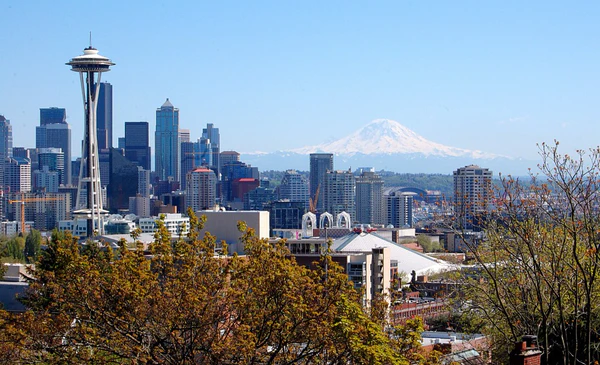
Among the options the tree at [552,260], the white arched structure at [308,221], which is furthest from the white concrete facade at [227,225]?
the white arched structure at [308,221]

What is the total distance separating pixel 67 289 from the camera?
Result: 15625mm

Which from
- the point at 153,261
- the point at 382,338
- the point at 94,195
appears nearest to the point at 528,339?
the point at 382,338

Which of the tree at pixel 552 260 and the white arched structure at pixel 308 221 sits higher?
the tree at pixel 552 260

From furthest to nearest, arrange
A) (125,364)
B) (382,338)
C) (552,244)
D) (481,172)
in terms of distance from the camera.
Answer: (481,172) < (552,244) < (125,364) < (382,338)

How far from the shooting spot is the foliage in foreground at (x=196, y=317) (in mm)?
14711

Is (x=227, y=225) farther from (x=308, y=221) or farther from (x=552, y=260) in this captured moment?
(x=308, y=221)

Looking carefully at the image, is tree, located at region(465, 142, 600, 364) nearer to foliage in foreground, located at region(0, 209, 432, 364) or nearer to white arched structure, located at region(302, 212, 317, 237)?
foliage in foreground, located at region(0, 209, 432, 364)

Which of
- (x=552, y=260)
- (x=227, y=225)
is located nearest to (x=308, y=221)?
(x=227, y=225)

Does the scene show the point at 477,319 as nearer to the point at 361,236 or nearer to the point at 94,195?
the point at 361,236

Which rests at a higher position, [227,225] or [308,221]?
[227,225]

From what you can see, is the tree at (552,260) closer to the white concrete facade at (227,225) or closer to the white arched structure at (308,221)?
the white concrete facade at (227,225)

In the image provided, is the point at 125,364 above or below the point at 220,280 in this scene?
below

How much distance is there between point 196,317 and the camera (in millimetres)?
14914

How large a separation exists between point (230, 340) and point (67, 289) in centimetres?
257
